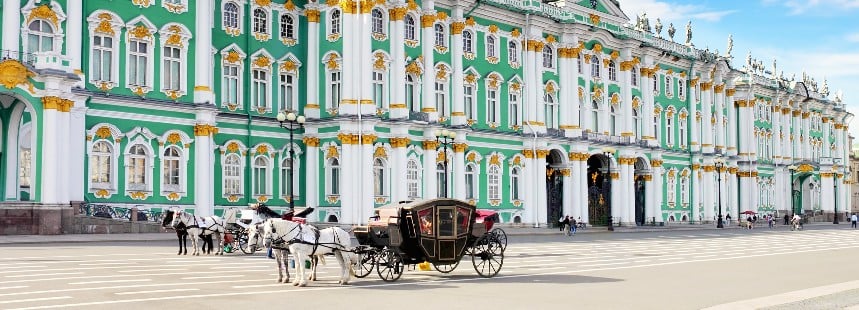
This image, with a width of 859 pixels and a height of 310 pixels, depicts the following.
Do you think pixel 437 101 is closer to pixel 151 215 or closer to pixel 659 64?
pixel 151 215

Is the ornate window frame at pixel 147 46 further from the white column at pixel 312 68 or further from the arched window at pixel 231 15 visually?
the white column at pixel 312 68

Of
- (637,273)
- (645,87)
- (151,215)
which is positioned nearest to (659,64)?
(645,87)

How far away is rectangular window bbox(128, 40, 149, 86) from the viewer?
43541mm

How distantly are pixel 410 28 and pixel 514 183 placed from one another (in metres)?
13.5

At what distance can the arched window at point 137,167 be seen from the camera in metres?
43.4

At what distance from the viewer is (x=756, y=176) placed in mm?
89125

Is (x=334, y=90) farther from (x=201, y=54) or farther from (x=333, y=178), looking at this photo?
(x=201, y=54)

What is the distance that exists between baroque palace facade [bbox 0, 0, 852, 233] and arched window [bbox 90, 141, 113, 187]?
3.1 inches

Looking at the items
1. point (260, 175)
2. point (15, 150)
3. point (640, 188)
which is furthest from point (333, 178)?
point (640, 188)

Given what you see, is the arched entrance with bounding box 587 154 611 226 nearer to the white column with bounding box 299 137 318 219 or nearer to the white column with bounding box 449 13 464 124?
the white column with bounding box 449 13 464 124

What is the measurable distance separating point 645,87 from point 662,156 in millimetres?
6118

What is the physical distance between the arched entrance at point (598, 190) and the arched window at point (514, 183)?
819 cm

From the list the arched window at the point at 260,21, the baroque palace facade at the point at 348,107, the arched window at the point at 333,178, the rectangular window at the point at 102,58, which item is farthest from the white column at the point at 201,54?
the arched window at the point at 333,178

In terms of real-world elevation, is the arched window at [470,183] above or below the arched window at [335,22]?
below
